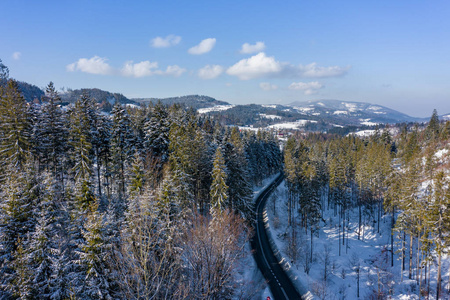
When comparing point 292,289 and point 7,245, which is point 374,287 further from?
point 7,245

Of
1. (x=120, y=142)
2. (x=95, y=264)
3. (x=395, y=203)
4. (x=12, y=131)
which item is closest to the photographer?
(x=95, y=264)

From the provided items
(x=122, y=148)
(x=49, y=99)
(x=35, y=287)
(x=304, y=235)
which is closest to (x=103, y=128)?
(x=122, y=148)

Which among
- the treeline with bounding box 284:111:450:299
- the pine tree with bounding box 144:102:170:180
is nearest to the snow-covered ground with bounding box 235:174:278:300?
the treeline with bounding box 284:111:450:299

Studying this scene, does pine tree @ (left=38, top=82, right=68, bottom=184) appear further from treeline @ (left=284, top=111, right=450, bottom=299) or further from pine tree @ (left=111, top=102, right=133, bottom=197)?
treeline @ (left=284, top=111, right=450, bottom=299)

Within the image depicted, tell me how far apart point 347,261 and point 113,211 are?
138ft

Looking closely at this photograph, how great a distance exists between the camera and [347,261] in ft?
139

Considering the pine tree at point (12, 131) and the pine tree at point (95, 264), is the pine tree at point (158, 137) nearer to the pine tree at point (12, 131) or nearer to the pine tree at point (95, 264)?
the pine tree at point (12, 131)

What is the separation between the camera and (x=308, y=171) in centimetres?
4803

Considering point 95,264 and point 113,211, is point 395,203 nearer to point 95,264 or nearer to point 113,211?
point 113,211

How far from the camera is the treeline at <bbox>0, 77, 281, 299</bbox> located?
1456cm

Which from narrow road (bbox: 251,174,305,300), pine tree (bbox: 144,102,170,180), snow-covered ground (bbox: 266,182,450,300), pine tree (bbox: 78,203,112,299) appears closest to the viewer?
pine tree (bbox: 78,203,112,299)

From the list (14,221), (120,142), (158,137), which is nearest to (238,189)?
(158,137)

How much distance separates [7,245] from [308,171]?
151 feet

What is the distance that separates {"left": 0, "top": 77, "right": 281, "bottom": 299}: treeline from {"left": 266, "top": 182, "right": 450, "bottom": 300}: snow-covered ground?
1362cm
